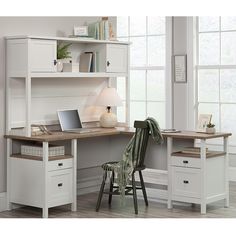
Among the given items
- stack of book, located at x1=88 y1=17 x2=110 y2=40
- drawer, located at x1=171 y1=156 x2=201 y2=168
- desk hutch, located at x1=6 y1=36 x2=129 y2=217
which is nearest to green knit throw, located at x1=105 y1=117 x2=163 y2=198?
drawer, located at x1=171 y1=156 x2=201 y2=168

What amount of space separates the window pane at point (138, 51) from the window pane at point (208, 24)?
30.5 inches

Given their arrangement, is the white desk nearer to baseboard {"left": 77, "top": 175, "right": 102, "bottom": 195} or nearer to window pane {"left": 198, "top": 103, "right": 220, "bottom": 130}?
baseboard {"left": 77, "top": 175, "right": 102, "bottom": 195}

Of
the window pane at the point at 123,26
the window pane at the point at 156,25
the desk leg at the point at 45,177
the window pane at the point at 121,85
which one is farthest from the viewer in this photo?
the window pane at the point at 121,85

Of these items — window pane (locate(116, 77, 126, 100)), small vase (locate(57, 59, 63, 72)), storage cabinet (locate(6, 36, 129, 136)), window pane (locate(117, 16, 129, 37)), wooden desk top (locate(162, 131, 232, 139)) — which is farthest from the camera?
window pane (locate(116, 77, 126, 100))

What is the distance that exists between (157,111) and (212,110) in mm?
711

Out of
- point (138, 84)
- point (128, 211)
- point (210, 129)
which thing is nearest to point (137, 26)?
point (138, 84)

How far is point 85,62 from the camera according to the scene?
16.4 feet

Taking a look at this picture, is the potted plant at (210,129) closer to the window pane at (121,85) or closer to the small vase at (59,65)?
the small vase at (59,65)

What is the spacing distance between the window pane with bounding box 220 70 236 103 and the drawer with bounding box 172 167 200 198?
180 cm

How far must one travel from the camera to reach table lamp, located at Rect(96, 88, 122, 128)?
Answer: 16.5 ft

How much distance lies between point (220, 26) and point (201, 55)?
1.36 feet

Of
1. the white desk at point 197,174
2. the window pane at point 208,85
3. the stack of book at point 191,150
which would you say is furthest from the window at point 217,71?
the stack of book at point 191,150

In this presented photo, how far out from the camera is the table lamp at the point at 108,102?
198 inches

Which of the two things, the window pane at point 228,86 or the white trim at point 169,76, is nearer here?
the window pane at point 228,86
